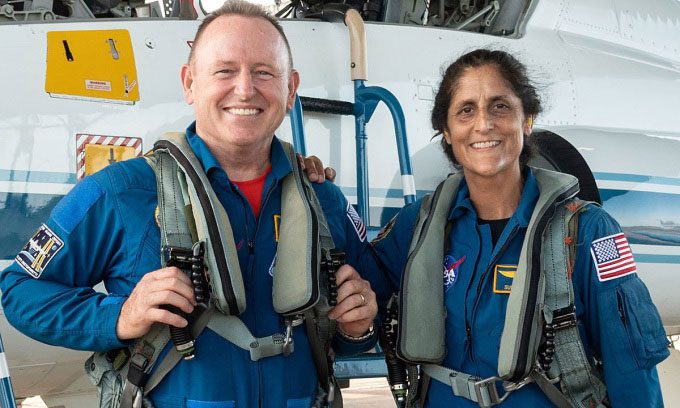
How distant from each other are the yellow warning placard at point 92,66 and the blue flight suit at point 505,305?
1.62 m

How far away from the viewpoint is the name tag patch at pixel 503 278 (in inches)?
77.8

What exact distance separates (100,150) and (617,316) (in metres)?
2.00

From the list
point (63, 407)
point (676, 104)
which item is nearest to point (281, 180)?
point (63, 407)

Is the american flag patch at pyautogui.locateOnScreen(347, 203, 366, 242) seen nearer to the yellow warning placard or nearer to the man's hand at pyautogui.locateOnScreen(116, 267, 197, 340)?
the man's hand at pyautogui.locateOnScreen(116, 267, 197, 340)

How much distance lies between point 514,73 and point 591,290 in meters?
0.63

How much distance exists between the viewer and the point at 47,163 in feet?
9.45

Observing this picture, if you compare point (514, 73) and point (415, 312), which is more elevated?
point (514, 73)

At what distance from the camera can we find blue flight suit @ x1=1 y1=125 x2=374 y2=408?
67.7 inches

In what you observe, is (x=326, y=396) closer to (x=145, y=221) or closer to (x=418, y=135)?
(x=145, y=221)

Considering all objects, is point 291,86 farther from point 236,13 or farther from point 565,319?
point 565,319

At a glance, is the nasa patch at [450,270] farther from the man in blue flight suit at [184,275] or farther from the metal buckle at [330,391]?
the metal buckle at [330,391]

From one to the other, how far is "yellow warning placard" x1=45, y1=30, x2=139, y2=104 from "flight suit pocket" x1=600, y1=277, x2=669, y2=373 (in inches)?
80.0

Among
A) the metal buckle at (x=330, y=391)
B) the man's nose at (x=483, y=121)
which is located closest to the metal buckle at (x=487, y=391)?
the metal buckle at (x=330, y=391)

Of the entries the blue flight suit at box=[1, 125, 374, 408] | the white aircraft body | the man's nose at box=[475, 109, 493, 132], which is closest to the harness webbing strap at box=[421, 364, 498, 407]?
the blue flight suit at box=[1, 125, 374, 408]
